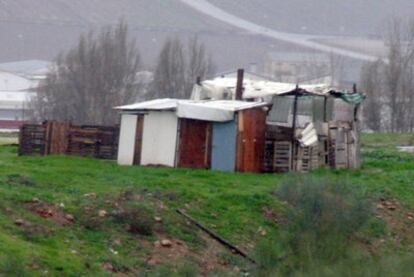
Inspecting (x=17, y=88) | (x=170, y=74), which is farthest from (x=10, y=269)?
(x=17, y=88)

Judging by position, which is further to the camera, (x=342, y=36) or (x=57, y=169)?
(x=342, y=36)

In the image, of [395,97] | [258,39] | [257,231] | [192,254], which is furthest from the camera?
[258,39]

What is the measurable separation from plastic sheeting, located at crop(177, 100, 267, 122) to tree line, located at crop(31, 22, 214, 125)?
3219cm

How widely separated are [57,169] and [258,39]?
87.8 meters

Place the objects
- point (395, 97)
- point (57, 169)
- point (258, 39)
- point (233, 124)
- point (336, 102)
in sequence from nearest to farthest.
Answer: point (57, 169) < point (233, 124) < point (336, 102) < point (395, 97) < point (258, 39)

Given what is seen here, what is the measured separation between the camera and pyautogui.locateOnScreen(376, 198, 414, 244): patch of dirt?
30.2 meters

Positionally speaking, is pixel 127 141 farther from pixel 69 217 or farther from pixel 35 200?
pixel 69 217

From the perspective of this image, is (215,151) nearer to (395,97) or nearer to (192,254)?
(192,254)

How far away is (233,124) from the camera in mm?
34344

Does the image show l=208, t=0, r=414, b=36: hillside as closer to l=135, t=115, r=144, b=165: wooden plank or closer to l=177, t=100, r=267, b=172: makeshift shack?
l=135, t=115, r=144, b=165: wooden plank

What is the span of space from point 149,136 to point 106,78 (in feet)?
119

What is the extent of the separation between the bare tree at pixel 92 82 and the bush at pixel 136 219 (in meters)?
40.7

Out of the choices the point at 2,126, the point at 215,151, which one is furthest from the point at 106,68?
the point at 215,151

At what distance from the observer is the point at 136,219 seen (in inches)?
1019
